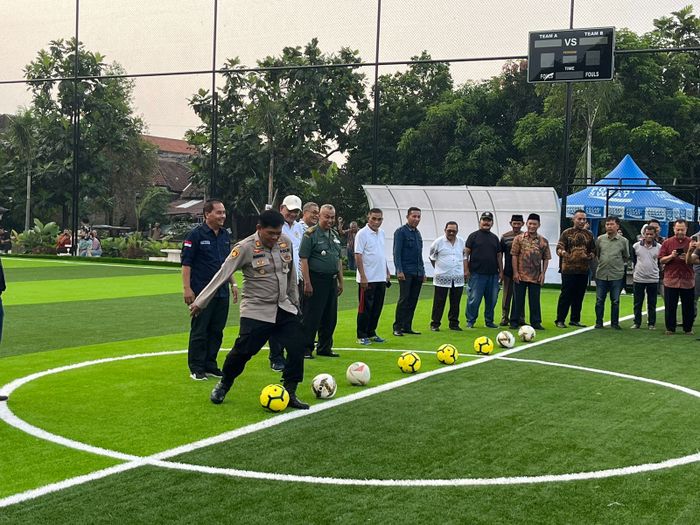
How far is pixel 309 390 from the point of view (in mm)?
8406

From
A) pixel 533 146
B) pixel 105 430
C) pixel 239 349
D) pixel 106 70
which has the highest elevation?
pixel 106 70

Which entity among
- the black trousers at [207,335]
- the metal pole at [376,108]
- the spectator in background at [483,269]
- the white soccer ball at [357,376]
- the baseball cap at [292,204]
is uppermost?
the metal pole at [376,108]

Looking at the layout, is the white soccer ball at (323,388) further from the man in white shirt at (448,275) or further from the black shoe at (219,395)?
the man in white shirt at (448,275)

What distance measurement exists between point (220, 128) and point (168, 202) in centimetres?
2035

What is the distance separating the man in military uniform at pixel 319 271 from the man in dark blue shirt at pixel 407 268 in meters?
2.66

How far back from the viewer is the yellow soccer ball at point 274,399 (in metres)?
7.34

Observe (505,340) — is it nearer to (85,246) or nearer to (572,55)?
(572,55)

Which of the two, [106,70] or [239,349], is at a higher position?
[106,70]

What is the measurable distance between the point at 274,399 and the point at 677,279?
8.65 metres

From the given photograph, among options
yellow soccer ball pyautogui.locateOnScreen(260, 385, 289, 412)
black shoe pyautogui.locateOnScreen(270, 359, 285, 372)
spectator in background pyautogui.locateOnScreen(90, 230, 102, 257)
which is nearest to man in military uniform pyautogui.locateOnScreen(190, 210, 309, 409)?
yellow soccer ball pyautogui.locateOnScreen(260, 385, 289, 412)

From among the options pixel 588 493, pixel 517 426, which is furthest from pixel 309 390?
pixel 588 493

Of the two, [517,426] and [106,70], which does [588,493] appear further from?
[106,70]

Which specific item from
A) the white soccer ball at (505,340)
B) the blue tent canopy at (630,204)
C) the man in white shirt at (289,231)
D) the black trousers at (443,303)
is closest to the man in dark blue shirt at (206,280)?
the man in white shirt at (289,231)

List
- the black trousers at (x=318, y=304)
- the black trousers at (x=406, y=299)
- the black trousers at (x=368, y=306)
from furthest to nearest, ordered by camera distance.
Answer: the black trousers at (x=406, y=299), the black trousers at (x=368, y=306), the black trousers at (x=318, y=304)
